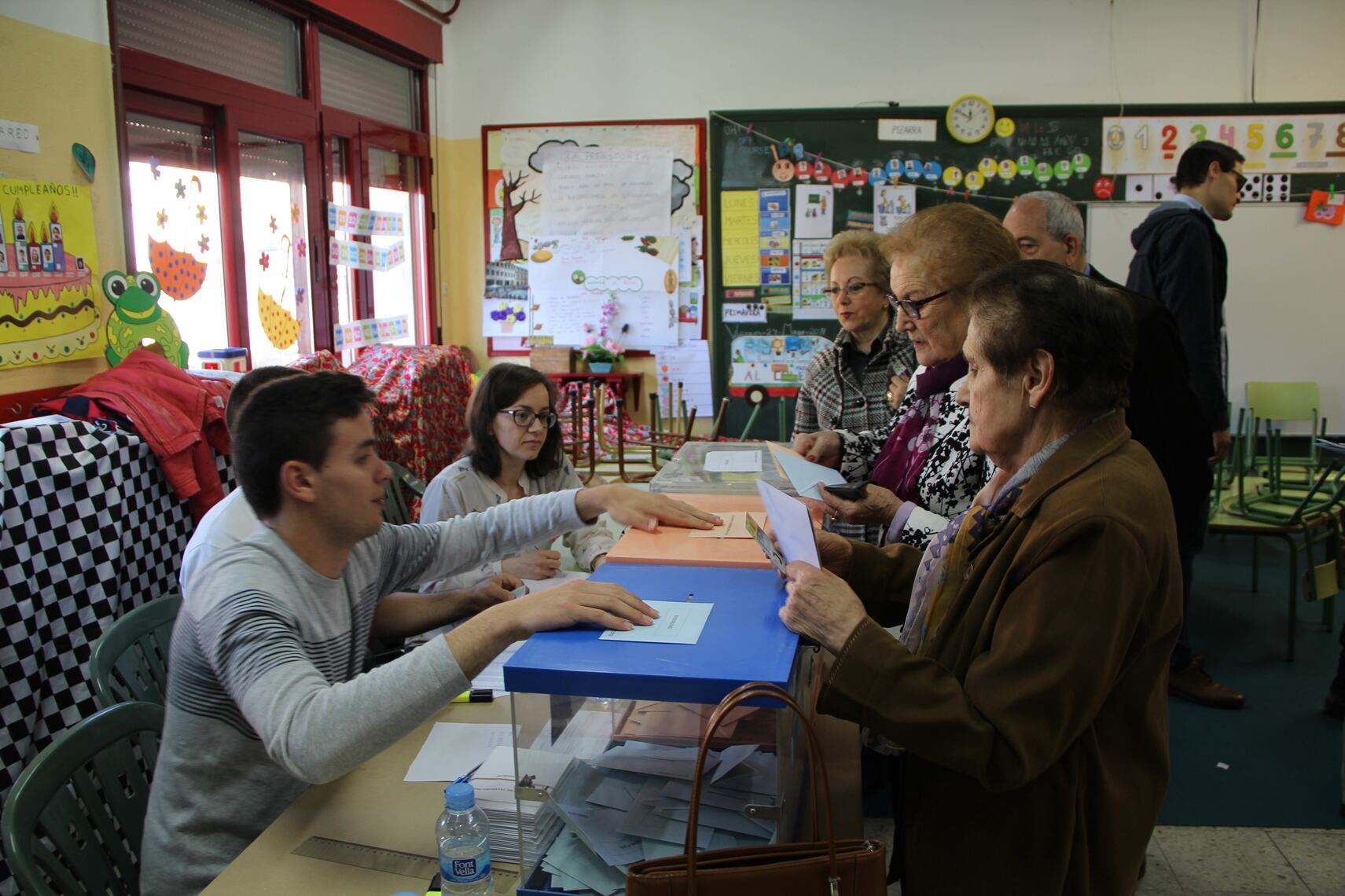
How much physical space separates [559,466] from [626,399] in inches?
142

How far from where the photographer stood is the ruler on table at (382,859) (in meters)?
1.31

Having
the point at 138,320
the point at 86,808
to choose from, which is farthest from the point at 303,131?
the point at 86,808

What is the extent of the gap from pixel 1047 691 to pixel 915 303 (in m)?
1.03

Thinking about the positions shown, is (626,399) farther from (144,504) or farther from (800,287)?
(144,504)

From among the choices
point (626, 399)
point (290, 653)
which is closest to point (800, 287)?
point (626, 399)

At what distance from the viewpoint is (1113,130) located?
612 centimetres

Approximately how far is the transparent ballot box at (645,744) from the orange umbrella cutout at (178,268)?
3.45 meters

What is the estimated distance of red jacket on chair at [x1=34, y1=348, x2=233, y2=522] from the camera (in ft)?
10.4

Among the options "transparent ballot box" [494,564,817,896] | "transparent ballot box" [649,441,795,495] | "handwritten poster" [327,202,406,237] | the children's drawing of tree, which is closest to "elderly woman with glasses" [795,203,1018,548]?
"transparent ballot box" [649,441,795,495]

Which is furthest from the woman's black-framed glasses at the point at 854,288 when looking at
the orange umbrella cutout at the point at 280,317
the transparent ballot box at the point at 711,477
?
the orange umbrella cutout at the point at 280,317

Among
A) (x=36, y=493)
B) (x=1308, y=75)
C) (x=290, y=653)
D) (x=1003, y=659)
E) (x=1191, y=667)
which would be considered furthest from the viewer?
(x=1308, y=75)

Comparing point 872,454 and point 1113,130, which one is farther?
point 1113,130

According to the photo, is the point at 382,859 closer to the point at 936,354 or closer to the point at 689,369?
the point at 936,354

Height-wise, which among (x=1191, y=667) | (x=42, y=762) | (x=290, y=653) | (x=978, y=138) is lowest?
(x=1191, y=667)
